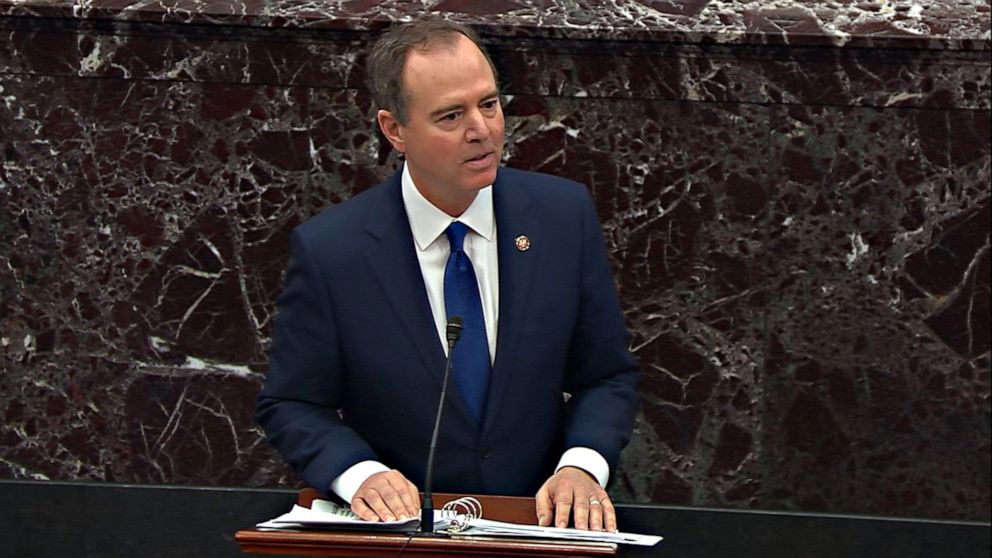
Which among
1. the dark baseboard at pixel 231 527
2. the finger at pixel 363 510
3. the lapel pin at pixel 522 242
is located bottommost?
the dark baseboard at pixel 231 527

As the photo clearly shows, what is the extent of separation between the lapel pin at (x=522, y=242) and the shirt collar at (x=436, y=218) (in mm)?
58

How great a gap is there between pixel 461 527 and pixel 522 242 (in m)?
0.66

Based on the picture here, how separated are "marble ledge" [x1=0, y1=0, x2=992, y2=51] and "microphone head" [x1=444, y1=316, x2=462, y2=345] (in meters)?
1.71

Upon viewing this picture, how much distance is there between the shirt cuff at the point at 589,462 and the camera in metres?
3.41

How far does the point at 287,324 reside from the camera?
355 centimetres

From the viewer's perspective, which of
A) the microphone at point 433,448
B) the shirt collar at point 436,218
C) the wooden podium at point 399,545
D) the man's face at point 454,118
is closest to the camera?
the wooden podium at point 399,545

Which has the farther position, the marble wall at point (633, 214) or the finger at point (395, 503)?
the marble wall at point (633, 214)

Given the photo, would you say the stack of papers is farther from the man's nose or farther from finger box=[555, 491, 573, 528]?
the man's nose

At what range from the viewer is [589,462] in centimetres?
343

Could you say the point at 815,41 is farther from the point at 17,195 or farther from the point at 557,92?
the point at 17,195

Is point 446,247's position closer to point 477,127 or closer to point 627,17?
point 477,127

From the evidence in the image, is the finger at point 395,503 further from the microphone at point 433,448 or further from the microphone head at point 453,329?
the microphone head at point 453,329

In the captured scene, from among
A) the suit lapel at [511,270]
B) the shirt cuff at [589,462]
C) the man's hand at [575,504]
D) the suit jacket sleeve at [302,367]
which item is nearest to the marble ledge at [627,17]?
the suit lapel at [511,270]

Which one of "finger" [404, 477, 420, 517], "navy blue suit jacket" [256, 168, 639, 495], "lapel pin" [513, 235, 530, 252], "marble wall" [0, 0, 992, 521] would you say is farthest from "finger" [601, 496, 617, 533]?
"marble wall" [0, 0, 992, 521]
